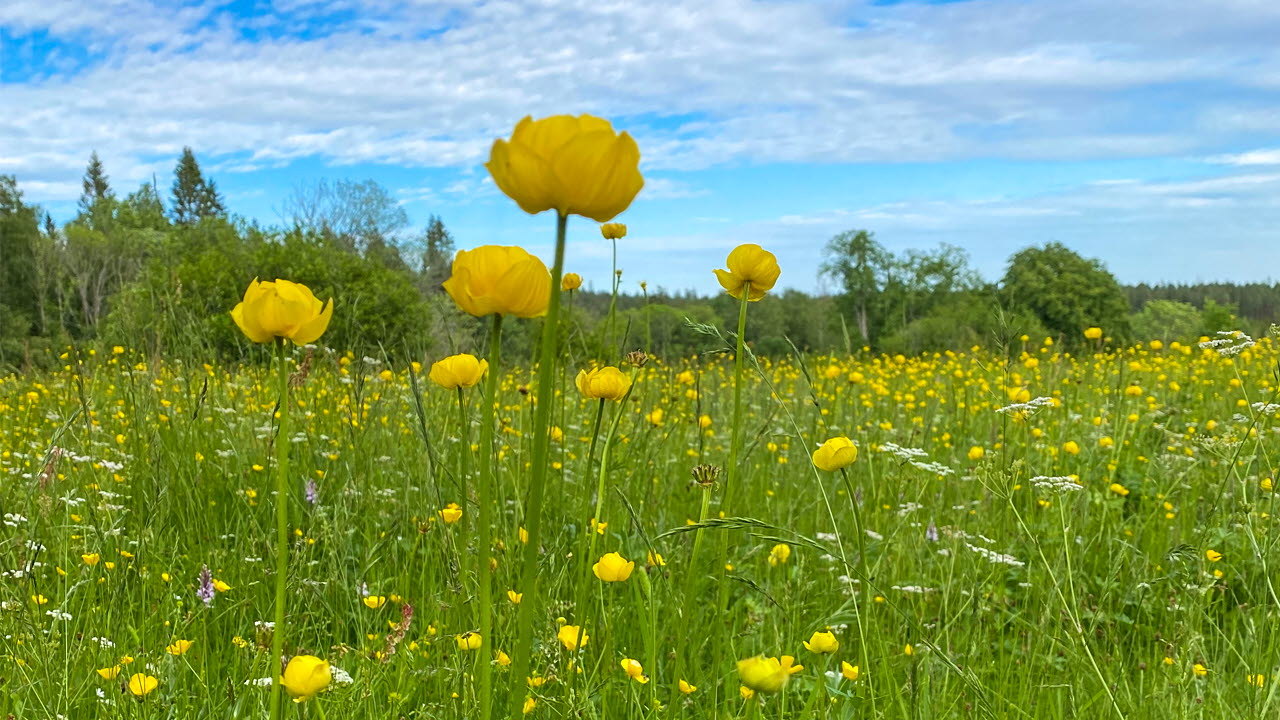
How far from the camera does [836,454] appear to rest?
1.31 meters

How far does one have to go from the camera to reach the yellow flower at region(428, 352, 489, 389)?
139cm

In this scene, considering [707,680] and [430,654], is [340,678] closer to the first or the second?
[430,654]

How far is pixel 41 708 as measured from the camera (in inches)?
65.1

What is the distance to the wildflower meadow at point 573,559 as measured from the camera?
98cm

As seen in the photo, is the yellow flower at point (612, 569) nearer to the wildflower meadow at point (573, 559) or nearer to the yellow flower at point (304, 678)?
the wildflower meadow at point (573, 559)

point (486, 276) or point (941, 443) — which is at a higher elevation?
point (486, 276)

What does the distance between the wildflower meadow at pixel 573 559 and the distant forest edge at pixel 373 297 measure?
35 centimetres

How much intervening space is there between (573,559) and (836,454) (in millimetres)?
1361

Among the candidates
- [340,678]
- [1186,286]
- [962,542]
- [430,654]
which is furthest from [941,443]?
[1186,286]

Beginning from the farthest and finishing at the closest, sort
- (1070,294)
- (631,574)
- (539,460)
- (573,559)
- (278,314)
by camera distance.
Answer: (1070,294) < (573,559) < (631,574) < (278,314) < (539,460)

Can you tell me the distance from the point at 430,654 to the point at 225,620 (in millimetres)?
700

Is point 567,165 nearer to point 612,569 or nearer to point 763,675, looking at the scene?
point 763,675

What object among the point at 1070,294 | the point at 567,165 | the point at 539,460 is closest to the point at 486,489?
the point at 539,460

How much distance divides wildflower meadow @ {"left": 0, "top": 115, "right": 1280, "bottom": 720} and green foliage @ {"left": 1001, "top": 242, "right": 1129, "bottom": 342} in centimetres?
3610
